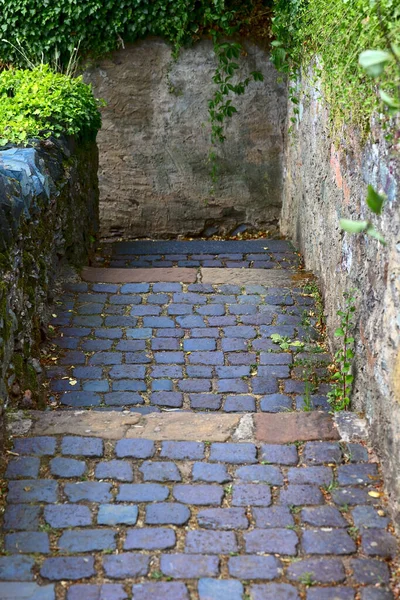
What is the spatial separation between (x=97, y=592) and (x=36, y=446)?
3.08 feet

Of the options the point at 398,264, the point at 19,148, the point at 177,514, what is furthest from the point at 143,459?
the point at 19,148

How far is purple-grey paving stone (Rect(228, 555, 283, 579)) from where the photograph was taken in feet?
8.98

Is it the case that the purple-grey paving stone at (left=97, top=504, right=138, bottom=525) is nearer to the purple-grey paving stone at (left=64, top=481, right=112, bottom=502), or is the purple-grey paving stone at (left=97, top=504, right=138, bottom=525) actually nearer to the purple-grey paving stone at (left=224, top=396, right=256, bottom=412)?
the purple-grey paving stone at (left=64, top=481, right=112, bottom=502)

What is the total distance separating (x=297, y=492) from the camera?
3.18 metres

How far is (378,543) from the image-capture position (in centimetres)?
289

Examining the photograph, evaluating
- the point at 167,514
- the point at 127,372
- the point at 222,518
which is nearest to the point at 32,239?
the point at 127,372

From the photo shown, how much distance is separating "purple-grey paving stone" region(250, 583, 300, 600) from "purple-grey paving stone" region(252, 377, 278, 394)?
1638 mm

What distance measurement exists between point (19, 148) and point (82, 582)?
10.5 ft

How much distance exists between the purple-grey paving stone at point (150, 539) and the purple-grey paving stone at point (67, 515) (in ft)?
0.61

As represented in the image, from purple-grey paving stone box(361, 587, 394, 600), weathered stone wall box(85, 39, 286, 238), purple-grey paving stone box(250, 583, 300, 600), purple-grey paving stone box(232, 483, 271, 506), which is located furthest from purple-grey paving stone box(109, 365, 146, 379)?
weathered stone wall box(85, 39, 286, 238)

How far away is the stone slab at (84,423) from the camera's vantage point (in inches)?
140

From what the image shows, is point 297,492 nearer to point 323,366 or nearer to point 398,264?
point 398,264

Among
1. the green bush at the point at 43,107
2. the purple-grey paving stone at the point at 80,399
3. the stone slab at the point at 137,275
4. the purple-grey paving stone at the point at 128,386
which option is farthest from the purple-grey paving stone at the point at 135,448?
the green bush at the point at 43,107

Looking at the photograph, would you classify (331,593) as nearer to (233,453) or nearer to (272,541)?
(272,541)
